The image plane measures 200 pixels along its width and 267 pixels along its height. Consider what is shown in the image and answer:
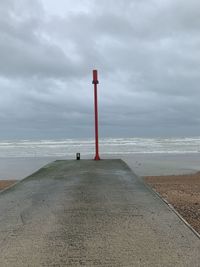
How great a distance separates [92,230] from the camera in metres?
4.62

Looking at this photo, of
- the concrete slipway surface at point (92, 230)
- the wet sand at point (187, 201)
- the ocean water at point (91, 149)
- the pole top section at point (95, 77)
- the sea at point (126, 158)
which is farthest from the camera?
the ocean water at point (91, 149)

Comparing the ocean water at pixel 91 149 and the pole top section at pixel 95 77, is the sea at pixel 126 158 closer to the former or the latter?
the ocean water at pixel 91 149

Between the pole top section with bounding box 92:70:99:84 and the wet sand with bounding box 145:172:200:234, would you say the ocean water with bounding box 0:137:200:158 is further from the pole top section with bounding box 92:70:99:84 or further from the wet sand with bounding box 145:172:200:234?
the wet sand with bounding box 145:172:200:234

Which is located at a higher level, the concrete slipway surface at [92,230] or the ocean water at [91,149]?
the ocean water at [91,149]

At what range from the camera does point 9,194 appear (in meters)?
7.57

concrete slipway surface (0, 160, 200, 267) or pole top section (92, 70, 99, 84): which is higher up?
pole top section (92, 70, 99, 84)

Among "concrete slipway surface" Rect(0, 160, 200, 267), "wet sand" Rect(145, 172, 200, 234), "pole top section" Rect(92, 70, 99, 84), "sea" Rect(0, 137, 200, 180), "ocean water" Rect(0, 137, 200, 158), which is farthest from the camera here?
"ocean water" Rect(0, 137, 200, 158)

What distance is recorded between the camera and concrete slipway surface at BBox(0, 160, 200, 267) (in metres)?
3.68

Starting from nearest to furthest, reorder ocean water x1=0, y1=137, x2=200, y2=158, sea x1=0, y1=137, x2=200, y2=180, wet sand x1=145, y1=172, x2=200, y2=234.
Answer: wet sand x1=145, y1=172, x2=200, y2=234
sea x1=0, y1=137, x2=200, y2=180
ocean water x1=0, y1=137, x2=200, y2=158

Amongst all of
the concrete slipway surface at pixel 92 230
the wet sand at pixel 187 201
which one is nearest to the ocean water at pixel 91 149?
the wet sand at pixel 187 201

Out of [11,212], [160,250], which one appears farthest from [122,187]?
[160,250]

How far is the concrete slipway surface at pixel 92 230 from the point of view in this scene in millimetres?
3678

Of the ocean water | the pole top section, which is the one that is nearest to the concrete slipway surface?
the pole top section

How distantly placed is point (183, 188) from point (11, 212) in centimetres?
654
